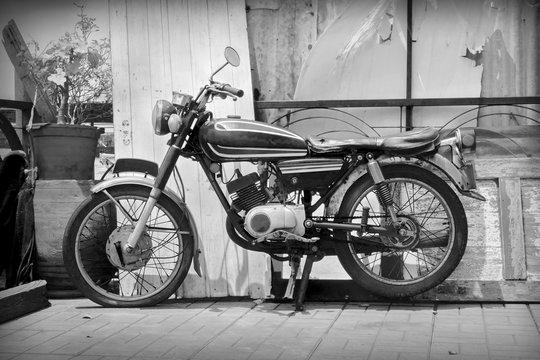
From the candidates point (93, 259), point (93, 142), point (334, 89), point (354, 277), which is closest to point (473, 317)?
point (354, 277)

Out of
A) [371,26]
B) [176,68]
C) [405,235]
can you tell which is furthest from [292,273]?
[371,26]

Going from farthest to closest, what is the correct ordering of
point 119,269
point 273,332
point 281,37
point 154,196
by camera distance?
point 281,37 → point 119,269 → point 154,196 → point 273,332

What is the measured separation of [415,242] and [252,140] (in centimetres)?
134

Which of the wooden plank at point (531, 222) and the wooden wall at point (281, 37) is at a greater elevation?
the wooden wall at point (281, 37)

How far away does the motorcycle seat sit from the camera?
533 centimetres

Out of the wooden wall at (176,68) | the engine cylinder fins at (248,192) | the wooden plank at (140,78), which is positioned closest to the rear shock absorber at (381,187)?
the engine cylinder fins at (248,192)

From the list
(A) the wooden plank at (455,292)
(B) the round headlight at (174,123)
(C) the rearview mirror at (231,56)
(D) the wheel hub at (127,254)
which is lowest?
(A) the wooden plank at (455,292)

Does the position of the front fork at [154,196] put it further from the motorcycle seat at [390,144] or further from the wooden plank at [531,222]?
the wooden plank at [531,222]

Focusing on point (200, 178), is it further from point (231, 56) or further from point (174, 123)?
point (231, 56)

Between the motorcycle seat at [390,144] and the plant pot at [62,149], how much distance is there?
2.02 meters

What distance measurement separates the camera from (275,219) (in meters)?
5.32

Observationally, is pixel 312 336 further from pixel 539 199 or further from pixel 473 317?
pixel 539 199

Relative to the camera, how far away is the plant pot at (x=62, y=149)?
620 cm

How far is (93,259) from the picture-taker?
5984mm
